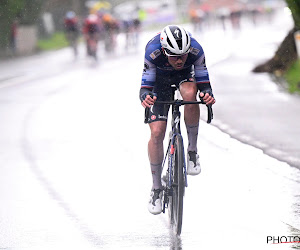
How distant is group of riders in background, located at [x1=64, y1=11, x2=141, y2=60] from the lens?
33.3m

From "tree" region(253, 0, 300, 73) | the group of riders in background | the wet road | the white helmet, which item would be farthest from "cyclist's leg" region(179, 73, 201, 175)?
the group of riders in background

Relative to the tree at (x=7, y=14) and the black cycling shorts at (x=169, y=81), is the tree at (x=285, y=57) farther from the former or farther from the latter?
the black cycling shorts at (x=169, y=81)

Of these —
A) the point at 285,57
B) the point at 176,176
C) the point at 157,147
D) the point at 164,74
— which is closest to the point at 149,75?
the point at 164,74

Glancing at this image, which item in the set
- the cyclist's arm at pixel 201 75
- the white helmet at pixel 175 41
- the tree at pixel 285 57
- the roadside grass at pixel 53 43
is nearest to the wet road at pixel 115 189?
the cyclist's arm at pixel 201 75

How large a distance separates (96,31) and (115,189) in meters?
24.5

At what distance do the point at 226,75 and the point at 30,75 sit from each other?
5.94 metres

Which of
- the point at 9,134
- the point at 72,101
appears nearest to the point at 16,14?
the point at 72,101

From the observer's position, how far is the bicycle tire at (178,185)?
721 centimetres

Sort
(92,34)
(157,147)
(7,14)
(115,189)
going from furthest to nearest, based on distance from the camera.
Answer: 1. (7,14)
2. (92,34)
3. (115,189)
4. (157,147)

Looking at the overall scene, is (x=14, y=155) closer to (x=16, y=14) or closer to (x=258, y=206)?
(x=258, y=206)

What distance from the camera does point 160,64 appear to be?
7715mm

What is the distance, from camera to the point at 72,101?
19.5 meters

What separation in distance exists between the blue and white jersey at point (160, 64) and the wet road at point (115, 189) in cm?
121

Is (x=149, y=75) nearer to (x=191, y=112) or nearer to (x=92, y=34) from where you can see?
(x=191, y=112)
